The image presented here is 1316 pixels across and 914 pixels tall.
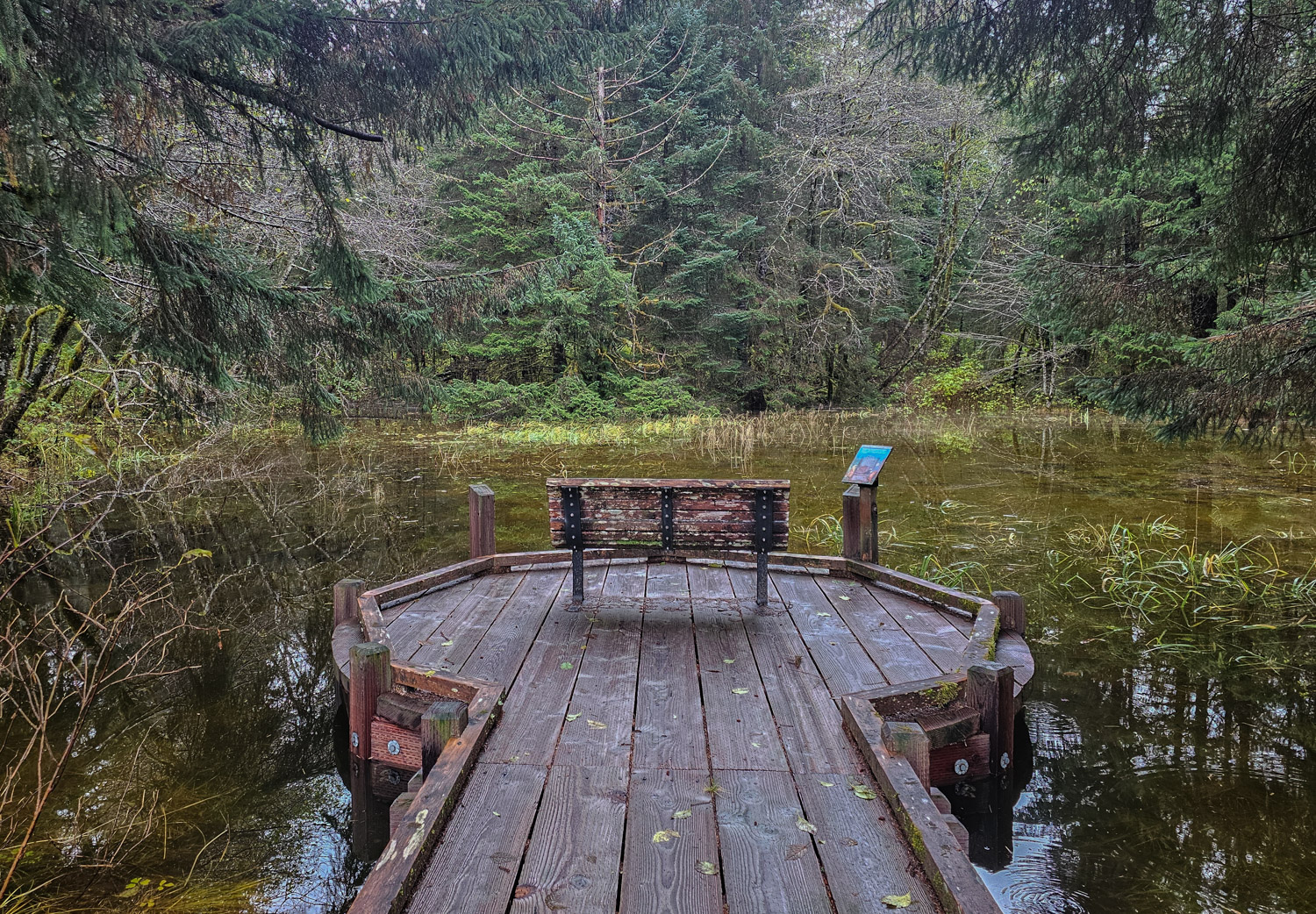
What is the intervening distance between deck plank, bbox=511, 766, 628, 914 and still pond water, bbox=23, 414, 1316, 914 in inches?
59.7

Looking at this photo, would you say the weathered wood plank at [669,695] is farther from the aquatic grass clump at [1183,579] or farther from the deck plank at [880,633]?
the aquatic grass clump at [1183,579]

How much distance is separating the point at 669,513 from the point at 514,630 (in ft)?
3.83

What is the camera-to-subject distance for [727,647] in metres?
4.31

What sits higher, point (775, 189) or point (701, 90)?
point (701, 90)

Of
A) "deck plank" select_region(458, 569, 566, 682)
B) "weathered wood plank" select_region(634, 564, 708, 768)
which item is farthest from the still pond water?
"weathered wood plank" select_region(634, 564, 708, 768)

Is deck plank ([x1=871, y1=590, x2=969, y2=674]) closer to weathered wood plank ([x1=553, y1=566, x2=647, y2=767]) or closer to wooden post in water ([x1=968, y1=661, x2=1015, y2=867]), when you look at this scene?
wooden post in water ([x1=968, y1=661, x2=1015, y2=867])

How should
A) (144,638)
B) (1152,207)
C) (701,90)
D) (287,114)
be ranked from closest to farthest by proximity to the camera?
(287,114) < (144,638) < (1152,207) < (701,90)

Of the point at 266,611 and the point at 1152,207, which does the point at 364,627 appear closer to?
the point at 266,611

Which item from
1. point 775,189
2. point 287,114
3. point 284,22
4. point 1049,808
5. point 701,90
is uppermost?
point 701,90

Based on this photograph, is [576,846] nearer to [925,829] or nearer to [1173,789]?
[925,829]

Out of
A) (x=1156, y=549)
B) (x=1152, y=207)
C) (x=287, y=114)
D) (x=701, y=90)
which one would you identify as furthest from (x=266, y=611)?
(x=701, y=90)

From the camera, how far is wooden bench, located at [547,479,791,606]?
181 inches

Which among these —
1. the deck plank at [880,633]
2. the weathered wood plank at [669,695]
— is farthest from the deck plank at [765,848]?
the deck plank at [880,633]

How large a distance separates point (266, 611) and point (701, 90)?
21129 mm
